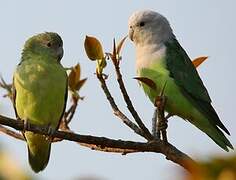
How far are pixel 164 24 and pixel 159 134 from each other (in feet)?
8.84

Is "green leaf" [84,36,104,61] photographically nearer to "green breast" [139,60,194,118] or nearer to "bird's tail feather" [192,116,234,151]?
"green breast" [139,60,194,118]

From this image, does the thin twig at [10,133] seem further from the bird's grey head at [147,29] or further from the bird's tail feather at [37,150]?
the bird's grey head at [147,29]

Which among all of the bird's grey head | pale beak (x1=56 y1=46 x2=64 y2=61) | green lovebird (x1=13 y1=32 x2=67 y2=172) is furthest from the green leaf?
pale beak (x1=56 y1=46 x2=64 y2=61)

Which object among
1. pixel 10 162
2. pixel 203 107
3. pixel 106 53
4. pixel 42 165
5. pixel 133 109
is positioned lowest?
pixel 42 165

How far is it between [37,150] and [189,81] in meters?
1.61

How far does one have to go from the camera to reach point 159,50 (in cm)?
488

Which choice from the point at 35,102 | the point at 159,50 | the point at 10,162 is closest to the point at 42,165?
the point at 35,102

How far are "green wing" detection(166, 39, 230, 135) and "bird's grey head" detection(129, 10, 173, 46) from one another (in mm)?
230

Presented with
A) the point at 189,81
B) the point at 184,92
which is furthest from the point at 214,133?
the point at 189,81

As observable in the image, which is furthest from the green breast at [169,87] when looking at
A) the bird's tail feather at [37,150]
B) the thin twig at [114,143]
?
the thin twig at [114,143]

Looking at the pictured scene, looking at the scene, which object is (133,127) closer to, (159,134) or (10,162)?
(159,134)

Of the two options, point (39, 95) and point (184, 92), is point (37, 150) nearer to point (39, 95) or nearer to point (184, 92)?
point (39, 95)

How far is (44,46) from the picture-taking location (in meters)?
5.26

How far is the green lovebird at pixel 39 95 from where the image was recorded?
176 inches
